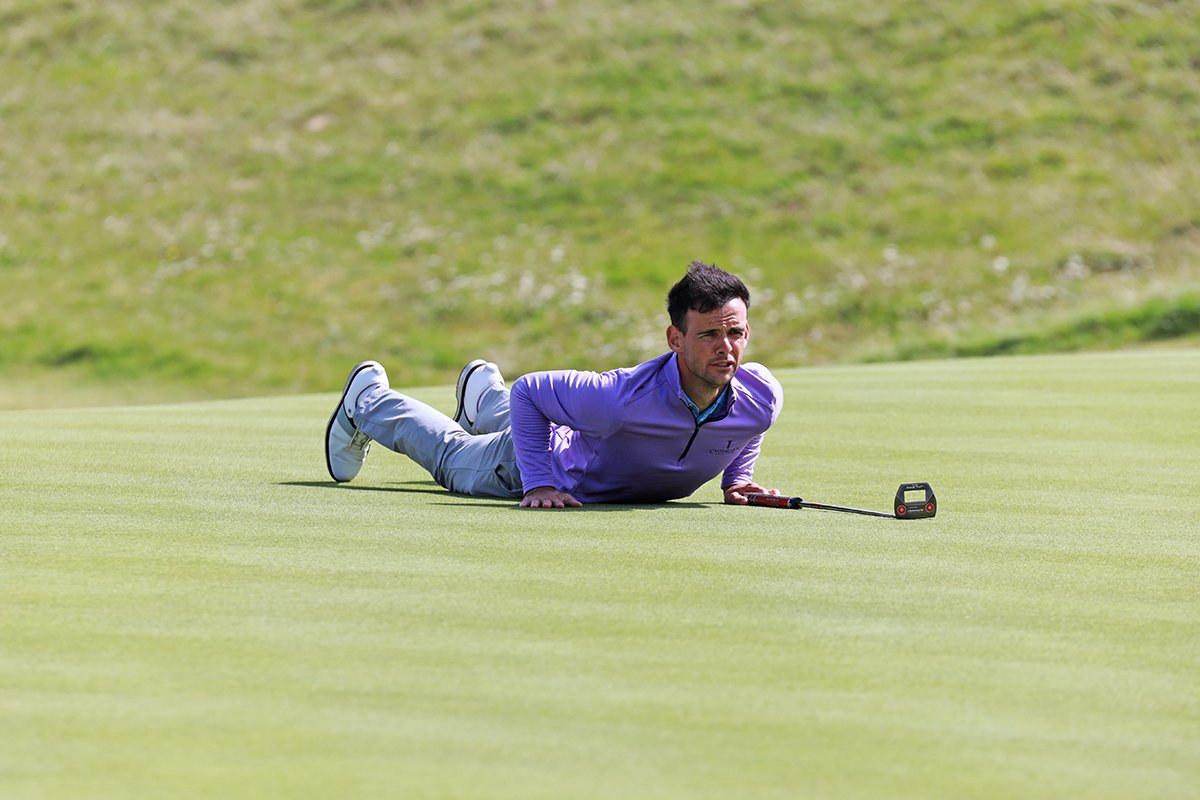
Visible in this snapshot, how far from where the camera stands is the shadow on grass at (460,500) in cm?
785

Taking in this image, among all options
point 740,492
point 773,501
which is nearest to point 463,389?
point 740,492

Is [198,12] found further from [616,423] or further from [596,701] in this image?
[596,701]

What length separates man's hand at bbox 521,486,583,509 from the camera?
7.73 metres

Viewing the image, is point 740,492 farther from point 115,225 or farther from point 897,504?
point 115,225

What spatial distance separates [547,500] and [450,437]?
110cm

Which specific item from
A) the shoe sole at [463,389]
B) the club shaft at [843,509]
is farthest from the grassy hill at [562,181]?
the club shaft at [843,509]

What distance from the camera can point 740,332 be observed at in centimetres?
716

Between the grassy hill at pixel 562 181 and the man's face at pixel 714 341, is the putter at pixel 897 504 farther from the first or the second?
the grassy hill at pixel 562 181

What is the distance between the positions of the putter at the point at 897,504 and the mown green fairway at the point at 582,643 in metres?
0.10

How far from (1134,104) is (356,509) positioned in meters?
34.4

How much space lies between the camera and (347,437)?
881cm

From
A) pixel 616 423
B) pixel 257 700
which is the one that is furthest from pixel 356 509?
pixel 257 700

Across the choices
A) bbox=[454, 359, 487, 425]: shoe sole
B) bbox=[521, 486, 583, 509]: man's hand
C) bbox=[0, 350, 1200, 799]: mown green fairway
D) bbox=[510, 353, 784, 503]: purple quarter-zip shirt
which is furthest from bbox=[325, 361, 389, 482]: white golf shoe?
bbox=[521, 486, 583, 509]: man's hand

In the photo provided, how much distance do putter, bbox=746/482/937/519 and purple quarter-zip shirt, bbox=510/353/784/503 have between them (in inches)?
8.8
